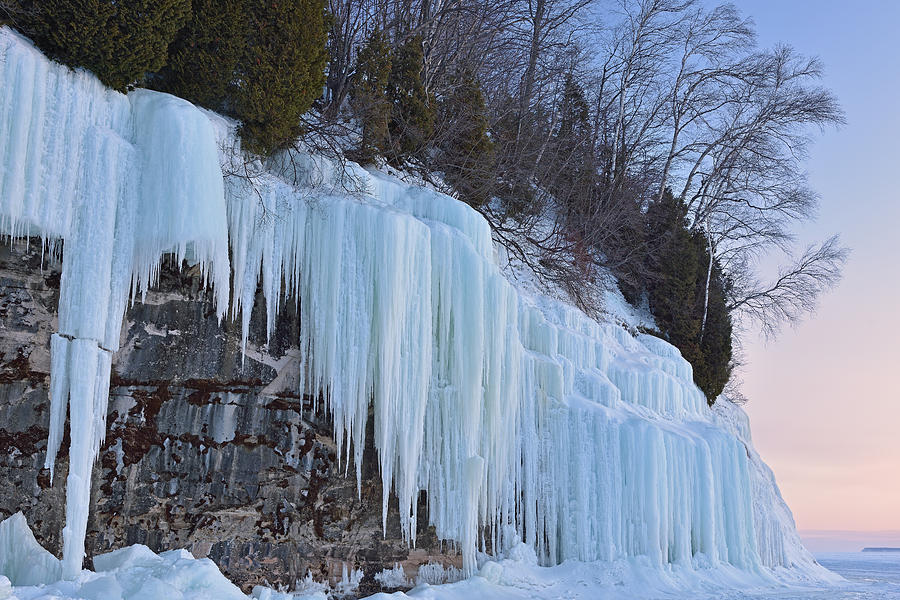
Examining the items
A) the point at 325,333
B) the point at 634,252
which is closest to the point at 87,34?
the point at 325,333

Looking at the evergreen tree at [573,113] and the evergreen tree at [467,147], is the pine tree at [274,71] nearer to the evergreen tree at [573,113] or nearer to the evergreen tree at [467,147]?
the evergreen tree at [467,147]

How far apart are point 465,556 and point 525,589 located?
0.81m

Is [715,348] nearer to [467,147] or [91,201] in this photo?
[467,147]

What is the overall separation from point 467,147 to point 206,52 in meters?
5.51

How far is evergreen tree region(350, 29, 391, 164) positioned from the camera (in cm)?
1010

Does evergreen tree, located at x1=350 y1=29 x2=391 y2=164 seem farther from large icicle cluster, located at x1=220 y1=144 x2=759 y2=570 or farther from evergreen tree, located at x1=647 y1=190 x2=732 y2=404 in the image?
evergreen tree, located at x1=647 y1=190 x2=732 y2=404

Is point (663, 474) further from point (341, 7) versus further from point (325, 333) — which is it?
point (341, 7)

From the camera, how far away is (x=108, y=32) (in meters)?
6.38

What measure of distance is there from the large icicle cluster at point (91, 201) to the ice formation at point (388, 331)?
0.02 m

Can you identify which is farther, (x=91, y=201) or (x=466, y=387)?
(x=466, y=387)

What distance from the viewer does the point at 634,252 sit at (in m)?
16.8

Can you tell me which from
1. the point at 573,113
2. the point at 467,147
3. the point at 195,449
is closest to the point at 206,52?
the point at 195,449

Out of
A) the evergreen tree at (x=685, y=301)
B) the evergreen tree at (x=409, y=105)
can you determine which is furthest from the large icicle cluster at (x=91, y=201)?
the evergreen tree at (x=685, y=301)

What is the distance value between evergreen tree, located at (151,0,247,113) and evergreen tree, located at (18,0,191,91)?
639mm
